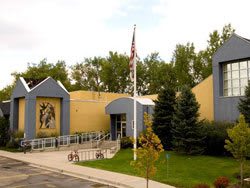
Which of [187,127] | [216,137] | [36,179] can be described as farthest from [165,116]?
[36,179]

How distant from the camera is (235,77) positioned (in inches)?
1194

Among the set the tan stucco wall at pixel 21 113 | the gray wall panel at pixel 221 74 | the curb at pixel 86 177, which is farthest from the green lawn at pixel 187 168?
the tan stucco wall at pixel 21 113

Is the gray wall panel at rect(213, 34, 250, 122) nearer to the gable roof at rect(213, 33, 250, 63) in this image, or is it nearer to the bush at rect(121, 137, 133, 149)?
the gable roof at rect(213, 33, 250, 63)

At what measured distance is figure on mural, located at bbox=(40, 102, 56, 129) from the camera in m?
41.0

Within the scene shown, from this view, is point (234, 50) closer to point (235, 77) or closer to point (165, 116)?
point (235, 77)

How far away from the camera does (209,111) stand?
3306 centimetres

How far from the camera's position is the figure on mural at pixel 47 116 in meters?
41.0

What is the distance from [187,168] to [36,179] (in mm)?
8858

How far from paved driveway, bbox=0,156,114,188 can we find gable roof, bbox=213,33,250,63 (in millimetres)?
17252

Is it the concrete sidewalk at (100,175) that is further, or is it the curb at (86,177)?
the curb at (86,177)

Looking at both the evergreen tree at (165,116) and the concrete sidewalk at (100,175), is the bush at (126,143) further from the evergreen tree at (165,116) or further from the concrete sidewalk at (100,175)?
the concrete sidewalk at (100,175)

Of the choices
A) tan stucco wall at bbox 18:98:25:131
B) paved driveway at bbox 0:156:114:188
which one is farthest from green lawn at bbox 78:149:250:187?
tan stucco wall at bbox 18:98:25:131

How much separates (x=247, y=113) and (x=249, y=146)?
8760mm

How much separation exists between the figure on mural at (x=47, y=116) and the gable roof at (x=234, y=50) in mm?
19784
